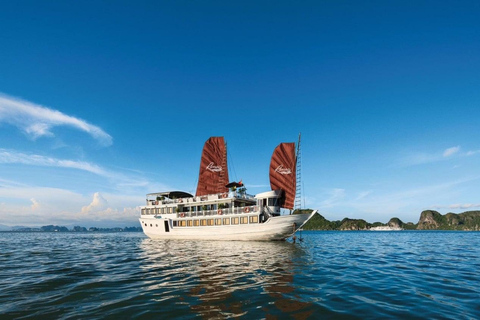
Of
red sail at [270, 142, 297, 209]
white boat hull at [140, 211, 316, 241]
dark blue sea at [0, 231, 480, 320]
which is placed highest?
red sail at [270, 142, 297, 209]

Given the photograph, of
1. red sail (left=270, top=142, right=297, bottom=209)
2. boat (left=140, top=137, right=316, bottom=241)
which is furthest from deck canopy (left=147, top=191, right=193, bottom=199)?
red sail (left=270, top=142, right=297, bottom=209)

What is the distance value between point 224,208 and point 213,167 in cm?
1397

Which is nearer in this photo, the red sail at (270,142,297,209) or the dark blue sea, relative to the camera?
the dark blue sea

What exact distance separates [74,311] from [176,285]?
3884mm

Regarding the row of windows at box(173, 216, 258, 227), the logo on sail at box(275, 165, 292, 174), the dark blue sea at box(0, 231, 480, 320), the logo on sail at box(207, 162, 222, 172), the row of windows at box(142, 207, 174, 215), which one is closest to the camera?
the dark blue sea at box(0, 231, 480, 320)

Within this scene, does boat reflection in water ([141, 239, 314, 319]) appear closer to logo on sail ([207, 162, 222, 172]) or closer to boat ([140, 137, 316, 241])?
boat ([140, 137, 316, 241])

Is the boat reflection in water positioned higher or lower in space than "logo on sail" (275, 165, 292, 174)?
lower

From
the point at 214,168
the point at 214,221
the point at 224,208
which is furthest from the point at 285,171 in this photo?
the point at 214,168

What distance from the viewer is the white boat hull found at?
32147 mm

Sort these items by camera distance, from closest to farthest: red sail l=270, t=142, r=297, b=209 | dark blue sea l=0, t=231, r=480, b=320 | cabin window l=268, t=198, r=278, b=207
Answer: dark blue sea l=0, t=231, r=480, b=320 < cabin window l=268, t=198, r=278, b=207 < red sail l=270, t=142, r=297, b=209

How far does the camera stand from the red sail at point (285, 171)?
3928cm

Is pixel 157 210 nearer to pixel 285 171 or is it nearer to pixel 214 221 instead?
pixel 214 221

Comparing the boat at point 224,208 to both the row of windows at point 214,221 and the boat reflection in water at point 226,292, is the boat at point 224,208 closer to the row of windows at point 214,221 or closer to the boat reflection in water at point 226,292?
the row of windows at point 214,221

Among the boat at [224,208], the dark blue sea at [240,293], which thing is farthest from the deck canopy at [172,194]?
the dark blue sea at [240,293]
